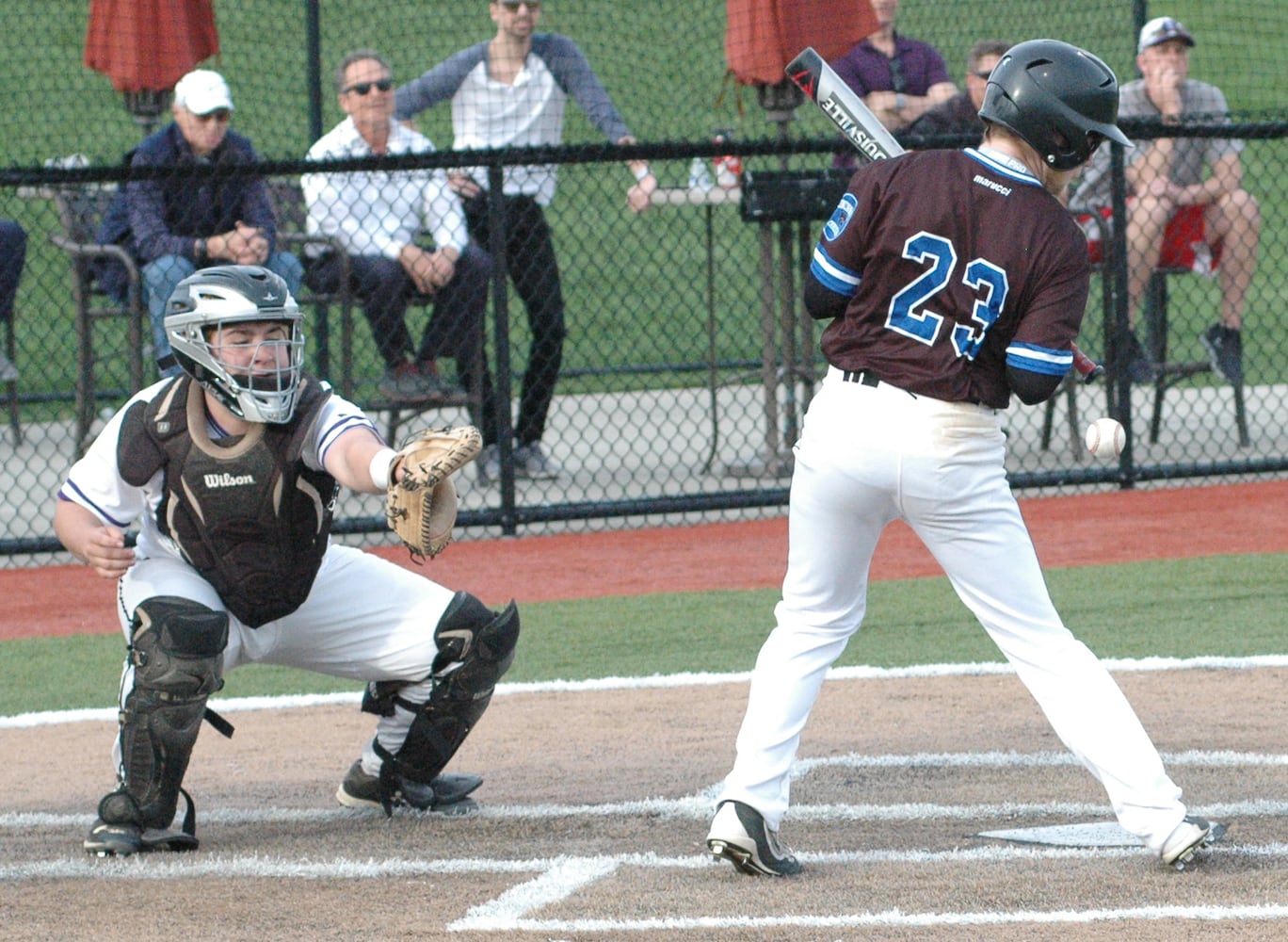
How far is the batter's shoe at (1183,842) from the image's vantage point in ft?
12.4

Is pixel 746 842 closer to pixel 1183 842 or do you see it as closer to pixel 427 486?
pixel 1183 842

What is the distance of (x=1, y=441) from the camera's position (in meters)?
11.4

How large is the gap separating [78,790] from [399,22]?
8.44 meters

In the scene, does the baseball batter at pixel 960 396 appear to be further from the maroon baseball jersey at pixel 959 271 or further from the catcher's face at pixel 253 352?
the catcher's face at pixel 253 352

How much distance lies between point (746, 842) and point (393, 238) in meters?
5.40

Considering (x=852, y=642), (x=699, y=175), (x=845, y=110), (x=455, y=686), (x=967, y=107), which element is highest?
(x=845, y=110)

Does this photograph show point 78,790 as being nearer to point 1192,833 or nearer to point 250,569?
point 250,569

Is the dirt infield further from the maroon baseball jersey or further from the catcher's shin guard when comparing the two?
the maroon baseball jersey

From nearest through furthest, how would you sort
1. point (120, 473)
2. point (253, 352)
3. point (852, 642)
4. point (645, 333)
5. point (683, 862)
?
point (683, 862), point (253, 352), point (120, 473), point (852, 642), point (645, 333)

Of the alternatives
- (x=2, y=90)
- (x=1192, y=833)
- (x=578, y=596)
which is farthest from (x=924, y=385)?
(x=2, y=90)

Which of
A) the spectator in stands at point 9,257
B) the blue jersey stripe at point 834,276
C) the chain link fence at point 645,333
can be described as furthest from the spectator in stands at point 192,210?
the blue jersey stripe at point 834,276

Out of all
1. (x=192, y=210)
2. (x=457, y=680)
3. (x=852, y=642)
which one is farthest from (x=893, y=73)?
(x=457, y=680)

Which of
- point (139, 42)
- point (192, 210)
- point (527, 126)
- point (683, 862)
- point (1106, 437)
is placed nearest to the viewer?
point (1106, 437)

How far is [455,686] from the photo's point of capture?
462 cm
